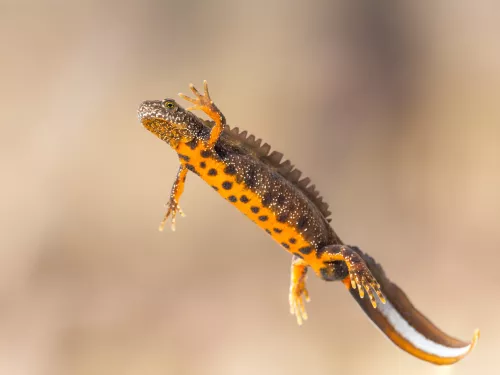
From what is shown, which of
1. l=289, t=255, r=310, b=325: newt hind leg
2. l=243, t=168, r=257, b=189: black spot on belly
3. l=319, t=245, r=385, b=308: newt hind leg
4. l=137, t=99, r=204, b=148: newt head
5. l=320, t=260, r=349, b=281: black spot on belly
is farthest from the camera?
l=289, t=255, r=310, b=325: newt hind leg

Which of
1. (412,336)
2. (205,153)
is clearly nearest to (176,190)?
(205,153)

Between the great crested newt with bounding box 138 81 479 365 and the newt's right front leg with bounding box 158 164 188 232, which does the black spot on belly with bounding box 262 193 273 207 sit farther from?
the newt's right front leg with bounding box 158 164 188 232

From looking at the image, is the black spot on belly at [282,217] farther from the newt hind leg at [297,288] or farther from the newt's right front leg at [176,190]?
the newt hind leg at [297,288]

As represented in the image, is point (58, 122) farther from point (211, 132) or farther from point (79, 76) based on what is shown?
point (211, 132)

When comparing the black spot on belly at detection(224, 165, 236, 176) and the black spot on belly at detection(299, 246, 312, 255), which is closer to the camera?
the black spot on belly at detection(224, 165, 236, 176)

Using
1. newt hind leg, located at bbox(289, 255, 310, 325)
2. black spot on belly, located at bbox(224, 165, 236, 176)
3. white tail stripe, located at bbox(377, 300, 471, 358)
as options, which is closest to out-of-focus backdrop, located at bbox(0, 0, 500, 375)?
newt hind leg, located at bbox(289, 255, 310, 325)

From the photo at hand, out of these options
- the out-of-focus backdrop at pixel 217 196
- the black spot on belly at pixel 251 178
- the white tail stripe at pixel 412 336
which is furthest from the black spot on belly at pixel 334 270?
the out-of-focus backdrop at pixel 217 196

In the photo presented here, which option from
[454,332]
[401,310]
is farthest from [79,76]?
[454,332]
